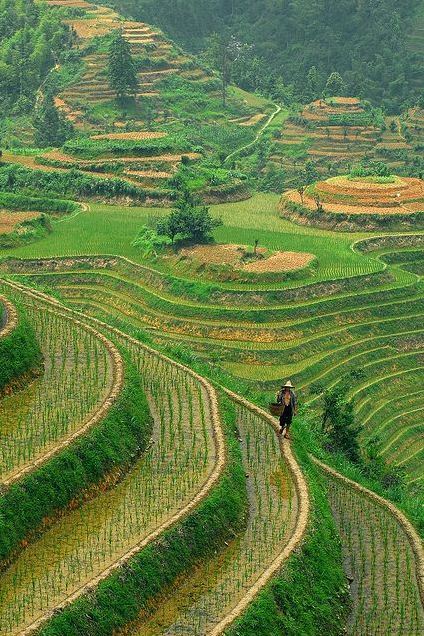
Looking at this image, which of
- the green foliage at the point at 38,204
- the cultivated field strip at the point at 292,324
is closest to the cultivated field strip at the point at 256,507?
the cultivated field strip at the point at 292,324

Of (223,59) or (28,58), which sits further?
(223,59)

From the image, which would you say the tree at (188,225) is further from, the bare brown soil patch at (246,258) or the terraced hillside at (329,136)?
the terraced hillside at (329,136)

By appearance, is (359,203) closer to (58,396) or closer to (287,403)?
(287,403)

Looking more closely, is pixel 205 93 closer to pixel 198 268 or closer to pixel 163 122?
pixel 163 122

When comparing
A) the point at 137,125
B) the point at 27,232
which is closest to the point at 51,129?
the point at 137,125

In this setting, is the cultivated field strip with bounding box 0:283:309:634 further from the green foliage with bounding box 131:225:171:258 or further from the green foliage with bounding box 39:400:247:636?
the green foliage with bounding box 131:225:171:258

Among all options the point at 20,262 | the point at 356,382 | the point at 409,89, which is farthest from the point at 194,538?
the point at 409,89

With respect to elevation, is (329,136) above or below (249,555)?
→ below
